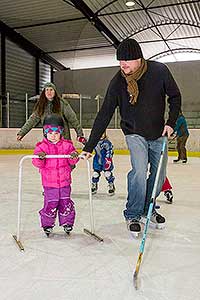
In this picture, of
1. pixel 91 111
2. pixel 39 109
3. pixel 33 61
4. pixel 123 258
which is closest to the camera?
pixel 123 258

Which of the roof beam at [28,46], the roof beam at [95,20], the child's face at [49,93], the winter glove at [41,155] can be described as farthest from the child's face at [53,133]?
the roof beam at [28,46]

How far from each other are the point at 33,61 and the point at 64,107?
43.0 feet

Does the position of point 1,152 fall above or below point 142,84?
below

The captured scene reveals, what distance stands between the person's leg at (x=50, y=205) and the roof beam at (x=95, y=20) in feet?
31.8

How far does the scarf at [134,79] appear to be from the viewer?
2.02m

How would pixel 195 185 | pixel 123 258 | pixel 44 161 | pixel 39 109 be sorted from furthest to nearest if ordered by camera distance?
pixel 195 185
pixel 39 109
pixel 44 161
pixel 123 258

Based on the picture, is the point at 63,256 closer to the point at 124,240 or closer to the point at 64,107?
the point at 124,240

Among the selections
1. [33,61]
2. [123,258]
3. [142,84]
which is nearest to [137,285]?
[123,258]

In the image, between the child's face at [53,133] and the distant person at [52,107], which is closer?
the child's face at [53,133]

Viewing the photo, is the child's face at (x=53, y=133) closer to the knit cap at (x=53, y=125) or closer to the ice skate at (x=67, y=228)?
the knit cap at (x=53, y=125)

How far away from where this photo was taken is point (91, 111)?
33.9 ft

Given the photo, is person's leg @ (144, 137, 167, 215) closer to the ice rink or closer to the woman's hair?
the ice rink

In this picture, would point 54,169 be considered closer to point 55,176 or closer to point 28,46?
point 55,176

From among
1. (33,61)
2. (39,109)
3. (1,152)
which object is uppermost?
(33,61)
